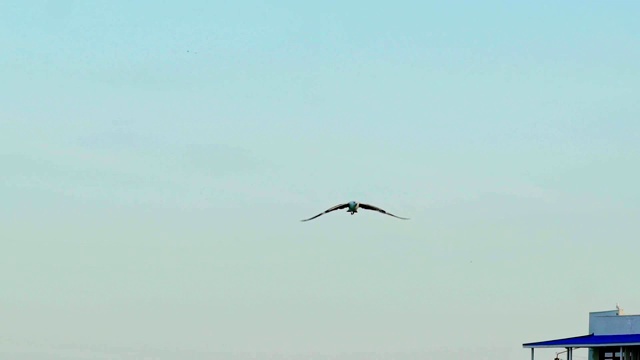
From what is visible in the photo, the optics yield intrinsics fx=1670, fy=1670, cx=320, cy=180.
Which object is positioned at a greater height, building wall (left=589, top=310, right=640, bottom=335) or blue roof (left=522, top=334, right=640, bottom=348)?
building wall (left=589, top=310, right=640, bottom=335)

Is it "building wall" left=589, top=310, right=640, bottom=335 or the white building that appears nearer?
the white building

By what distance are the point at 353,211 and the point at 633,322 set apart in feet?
73.1

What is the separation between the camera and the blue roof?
88.3m

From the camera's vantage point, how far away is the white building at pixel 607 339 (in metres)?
89.6

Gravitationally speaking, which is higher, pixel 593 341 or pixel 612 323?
pixel 612 323

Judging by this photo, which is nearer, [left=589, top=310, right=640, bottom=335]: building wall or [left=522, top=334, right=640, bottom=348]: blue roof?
[left=522, top=334, right=640, bottom=348]: blue roof

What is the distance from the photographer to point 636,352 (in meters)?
89.4

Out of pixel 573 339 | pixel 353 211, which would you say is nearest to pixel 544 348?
pixel 573 339

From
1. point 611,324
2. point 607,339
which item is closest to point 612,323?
point 611,324

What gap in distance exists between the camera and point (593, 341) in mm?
91562

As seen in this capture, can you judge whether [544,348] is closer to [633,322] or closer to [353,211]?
[633,322]

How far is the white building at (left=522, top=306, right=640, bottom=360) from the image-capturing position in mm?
89562

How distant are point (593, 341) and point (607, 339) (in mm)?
792

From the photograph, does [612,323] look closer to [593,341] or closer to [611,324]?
[611,324]
